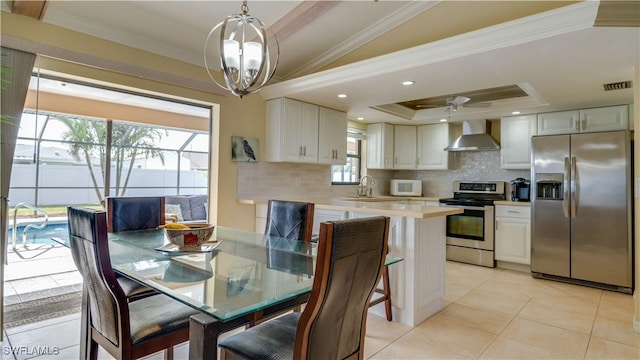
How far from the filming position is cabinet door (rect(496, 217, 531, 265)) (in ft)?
14.1

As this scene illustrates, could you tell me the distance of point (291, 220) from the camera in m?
2.57

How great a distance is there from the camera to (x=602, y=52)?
240 centimetres

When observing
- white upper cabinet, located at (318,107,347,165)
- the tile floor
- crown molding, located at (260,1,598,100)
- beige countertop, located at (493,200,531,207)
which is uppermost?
crown molding, located at (260,1,598,100)

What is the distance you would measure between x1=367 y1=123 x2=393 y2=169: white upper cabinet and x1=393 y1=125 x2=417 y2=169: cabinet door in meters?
0.11

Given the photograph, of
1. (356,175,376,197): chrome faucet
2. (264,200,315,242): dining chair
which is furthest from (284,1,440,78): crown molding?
(356,175,376,197): chrome faucet

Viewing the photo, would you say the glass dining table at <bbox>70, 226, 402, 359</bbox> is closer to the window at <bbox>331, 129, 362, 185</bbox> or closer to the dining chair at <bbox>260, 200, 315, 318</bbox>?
the dining chair at <bbox>260, 200, 315, 318</bbox>

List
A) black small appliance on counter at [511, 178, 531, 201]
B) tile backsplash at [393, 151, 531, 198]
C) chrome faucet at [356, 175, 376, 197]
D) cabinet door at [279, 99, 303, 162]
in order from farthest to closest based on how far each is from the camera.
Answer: chrome faucet at [356, 175, 376, 197], tile backsplash at [393, 151, 531, 198], black small appliance on counter at [511, 178, 531, 201], cabinet door at [279, 99, 303, 162]

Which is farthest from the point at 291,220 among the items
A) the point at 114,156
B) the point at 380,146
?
the point at 114,156

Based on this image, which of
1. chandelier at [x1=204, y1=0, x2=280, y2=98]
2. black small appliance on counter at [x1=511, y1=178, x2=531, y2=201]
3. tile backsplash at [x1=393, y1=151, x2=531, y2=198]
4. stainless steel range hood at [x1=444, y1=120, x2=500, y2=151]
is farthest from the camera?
tile backsplash at [x1=393, y1=151, x2=531, y2=198]

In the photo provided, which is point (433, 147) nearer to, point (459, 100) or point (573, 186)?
point (459, 100)

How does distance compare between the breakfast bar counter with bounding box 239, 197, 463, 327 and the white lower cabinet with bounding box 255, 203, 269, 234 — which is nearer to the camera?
the breakfast bar counter with bounding box 239, 197, 463, 327

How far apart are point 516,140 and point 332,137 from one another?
8.42 feet

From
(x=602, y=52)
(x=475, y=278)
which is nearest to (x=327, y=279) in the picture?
(x=602, y=52)

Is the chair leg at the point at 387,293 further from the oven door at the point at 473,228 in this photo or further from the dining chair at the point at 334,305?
the oven door at the point at 473,228
